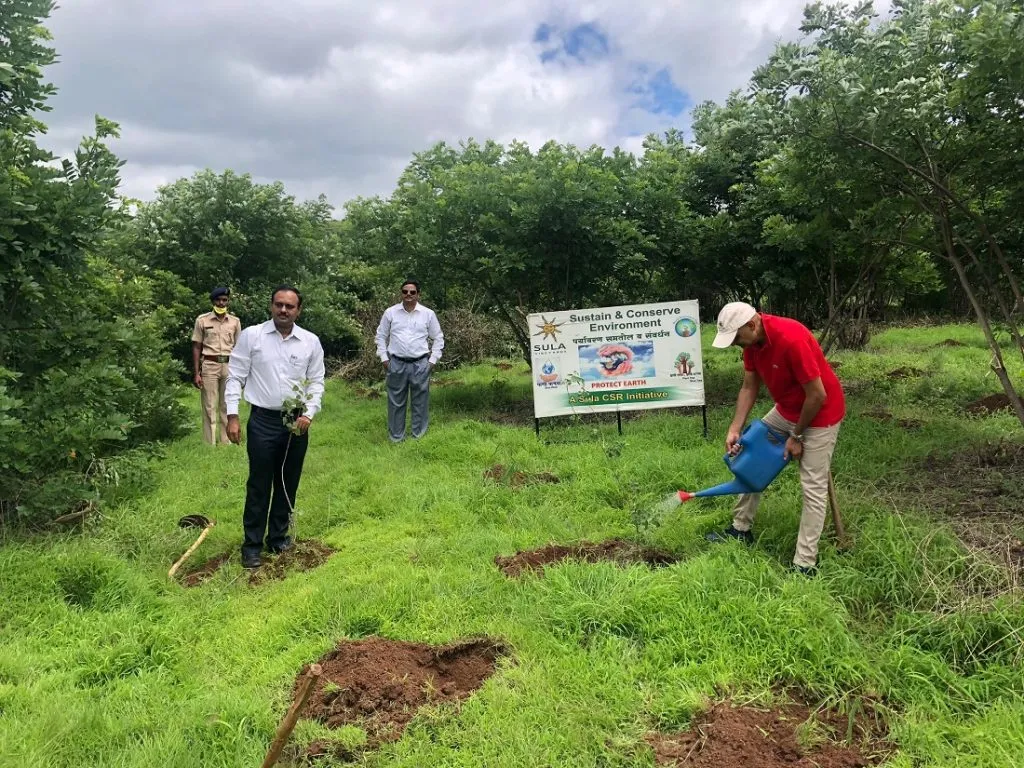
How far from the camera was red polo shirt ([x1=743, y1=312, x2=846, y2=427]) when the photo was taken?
12.2 feet

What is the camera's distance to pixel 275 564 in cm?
473

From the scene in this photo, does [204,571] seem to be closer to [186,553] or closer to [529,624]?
[186,553]

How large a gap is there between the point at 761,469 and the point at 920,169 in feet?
10.3

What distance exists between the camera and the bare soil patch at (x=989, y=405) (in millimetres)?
7452

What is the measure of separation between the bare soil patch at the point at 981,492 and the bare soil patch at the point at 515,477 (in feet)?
9.64

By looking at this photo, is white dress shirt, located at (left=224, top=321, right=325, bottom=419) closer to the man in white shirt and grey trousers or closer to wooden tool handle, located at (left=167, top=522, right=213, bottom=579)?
wooden tool handle, located at (left=167, top=522, right=213, bottom=579)

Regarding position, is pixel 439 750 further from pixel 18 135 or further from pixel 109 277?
pixel 109 277

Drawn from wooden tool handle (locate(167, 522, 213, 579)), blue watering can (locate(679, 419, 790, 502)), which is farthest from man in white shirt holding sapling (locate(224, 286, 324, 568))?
blue watering can (locate(679, 419, 790, 502))

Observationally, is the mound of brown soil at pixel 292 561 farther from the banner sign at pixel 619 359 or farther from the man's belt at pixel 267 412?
the banner sign at pixel 619 359

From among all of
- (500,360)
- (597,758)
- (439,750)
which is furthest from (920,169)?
(500,360)

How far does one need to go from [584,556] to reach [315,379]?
2.35 m

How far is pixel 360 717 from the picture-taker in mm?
2889

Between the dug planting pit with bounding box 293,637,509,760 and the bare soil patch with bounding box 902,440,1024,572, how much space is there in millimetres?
2939

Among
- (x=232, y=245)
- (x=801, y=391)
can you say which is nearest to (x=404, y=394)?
(x=801, y=391)
